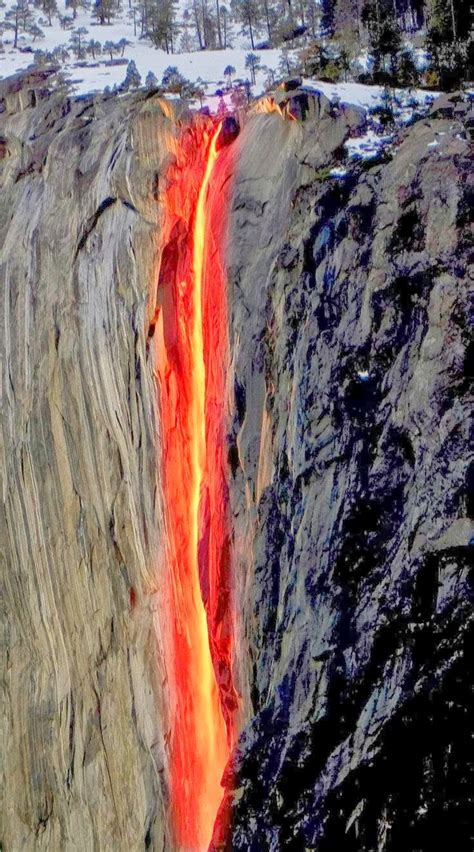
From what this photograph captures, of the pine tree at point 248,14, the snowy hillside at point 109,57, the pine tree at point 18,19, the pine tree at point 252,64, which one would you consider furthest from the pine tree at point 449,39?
the pine tree at point 18,19

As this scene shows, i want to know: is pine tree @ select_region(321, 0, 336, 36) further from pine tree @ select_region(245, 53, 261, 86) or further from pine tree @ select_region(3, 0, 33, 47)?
pine tree @ select_region(3, 0, 33, 47)

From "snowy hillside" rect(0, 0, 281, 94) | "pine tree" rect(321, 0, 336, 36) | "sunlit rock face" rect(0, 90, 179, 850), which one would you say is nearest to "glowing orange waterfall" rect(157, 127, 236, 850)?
"sunlit rock face" rect(0, 90, 179, 850)

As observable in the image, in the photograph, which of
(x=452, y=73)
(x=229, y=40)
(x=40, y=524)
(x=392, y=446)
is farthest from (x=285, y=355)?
(x=229, y=40)

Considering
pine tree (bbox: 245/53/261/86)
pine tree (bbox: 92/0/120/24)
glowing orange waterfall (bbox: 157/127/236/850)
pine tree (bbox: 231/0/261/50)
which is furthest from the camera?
pine tree (bbox: 92/0/120/24)

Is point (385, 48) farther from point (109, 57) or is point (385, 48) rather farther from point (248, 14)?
point (248, 14)

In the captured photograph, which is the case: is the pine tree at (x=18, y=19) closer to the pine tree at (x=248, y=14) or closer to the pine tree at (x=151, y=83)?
the pine tree at (x=248, y=14)
